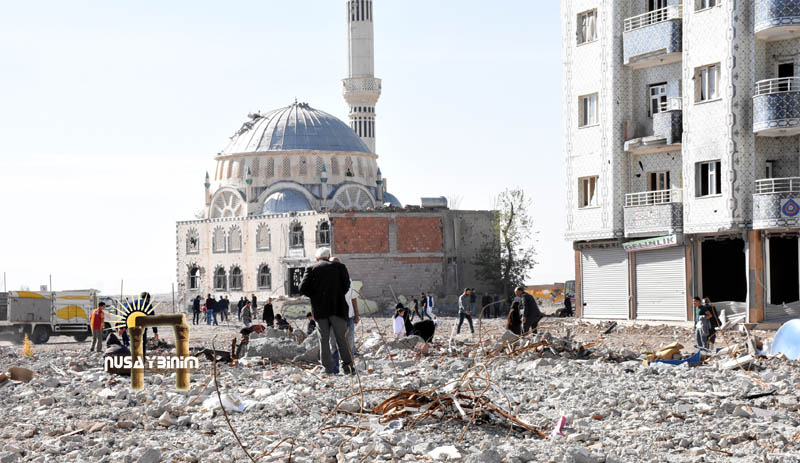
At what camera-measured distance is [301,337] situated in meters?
21.1

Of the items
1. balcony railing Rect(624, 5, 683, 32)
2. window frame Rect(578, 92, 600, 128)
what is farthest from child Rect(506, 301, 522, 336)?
window frame Rect(578, 92, 600, 128)

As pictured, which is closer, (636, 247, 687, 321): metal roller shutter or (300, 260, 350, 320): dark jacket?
(300, 260, 350, 320): dark jacket

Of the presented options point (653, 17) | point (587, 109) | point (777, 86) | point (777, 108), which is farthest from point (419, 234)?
point (777, 108)

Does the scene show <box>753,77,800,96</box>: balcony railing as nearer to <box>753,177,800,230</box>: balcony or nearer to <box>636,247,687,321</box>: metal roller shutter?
<box>753,177,800,230</box>: balcony

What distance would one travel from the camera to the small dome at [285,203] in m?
63.1

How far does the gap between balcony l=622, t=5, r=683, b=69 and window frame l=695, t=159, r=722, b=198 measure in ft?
10.4

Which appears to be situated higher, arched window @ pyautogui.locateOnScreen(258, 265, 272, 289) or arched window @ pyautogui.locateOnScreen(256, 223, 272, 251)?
arched window @ pyautogui.locateOnScreen(256, 223, 272, 251)

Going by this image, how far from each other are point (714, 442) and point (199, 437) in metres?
4.59

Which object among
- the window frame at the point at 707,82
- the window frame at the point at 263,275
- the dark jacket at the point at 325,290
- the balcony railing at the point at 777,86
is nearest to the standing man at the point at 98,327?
the dark jacket at the point at 325,290

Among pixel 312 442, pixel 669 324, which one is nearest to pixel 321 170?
pixel 669 324

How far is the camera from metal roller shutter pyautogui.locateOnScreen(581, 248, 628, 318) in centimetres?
3192

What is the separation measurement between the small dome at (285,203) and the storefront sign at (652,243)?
3385cm

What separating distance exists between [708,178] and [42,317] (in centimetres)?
1944

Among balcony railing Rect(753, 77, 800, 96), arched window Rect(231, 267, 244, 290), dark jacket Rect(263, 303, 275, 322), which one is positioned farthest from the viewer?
arched window Rect(231, 267, 244, 290)
